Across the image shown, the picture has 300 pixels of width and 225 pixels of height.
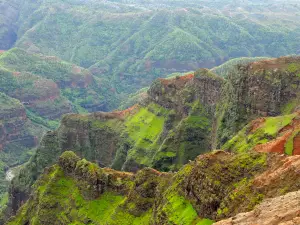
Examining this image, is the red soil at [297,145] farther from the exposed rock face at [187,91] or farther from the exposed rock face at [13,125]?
the exposed rock face at [13,125]

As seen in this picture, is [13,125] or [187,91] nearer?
[187,91]

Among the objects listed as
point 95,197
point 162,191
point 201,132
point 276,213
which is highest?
point 276,213

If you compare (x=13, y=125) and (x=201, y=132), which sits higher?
(x=201, y=132)

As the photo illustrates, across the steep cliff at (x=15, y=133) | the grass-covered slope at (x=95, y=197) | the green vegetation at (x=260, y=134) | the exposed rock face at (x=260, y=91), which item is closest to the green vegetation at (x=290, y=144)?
the green vegetation at (x=260, y=134)

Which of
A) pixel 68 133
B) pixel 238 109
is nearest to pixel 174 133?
pixel 238 109

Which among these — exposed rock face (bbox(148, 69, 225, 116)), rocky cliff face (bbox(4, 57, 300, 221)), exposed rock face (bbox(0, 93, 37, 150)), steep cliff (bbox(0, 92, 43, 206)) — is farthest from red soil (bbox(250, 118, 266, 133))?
exposed rock face (bbox(0, 93, 37, 150))

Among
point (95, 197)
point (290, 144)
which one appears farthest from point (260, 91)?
point (95, 197)

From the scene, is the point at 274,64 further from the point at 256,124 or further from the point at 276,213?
the point at 276,213

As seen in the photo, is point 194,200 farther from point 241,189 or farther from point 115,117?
point 115,117
